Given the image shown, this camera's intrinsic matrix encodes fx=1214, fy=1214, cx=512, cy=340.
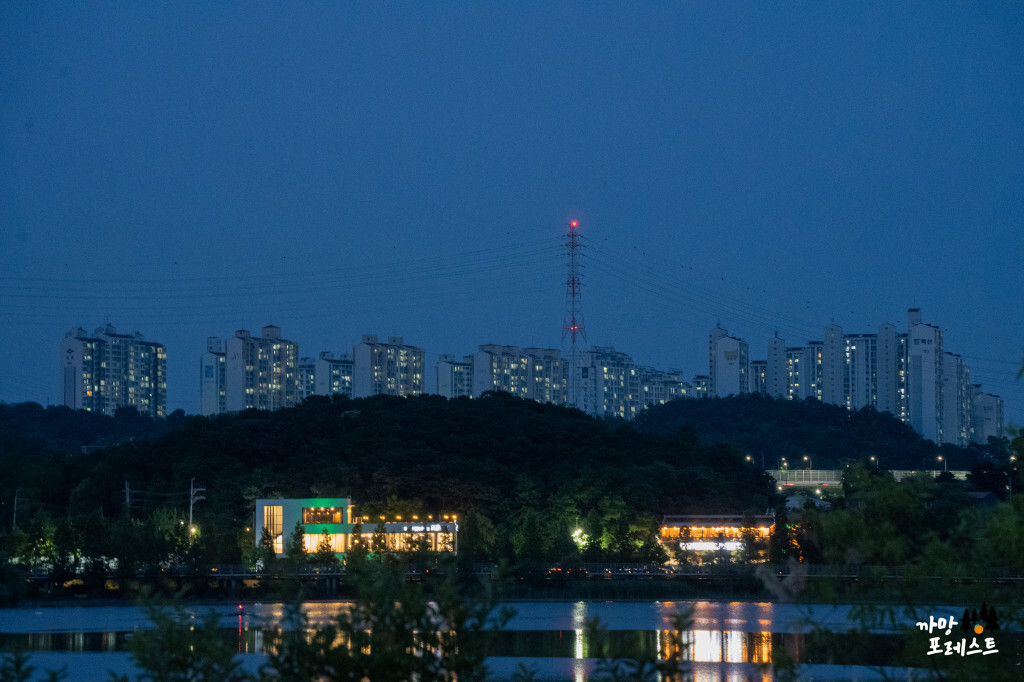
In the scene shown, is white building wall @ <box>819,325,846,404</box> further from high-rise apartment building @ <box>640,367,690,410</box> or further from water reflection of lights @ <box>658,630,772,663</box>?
water reflection of lights @ <box>658,630,772,663</box>

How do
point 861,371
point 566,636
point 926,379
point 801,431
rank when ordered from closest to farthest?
point 566,636
point 801,431
point 926,379
point 861,371

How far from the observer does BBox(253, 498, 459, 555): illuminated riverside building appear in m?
44.0

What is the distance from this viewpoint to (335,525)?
149 ft

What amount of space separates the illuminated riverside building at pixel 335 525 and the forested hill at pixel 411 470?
748mm

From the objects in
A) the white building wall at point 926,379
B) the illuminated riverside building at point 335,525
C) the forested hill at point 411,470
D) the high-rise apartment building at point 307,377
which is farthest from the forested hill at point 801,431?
the high-rise apartment building at point 307,377

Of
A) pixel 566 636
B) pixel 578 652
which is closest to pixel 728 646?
pixel 578 652

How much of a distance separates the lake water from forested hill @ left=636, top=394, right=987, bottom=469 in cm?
3760

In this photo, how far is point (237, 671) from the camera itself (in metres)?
9.21

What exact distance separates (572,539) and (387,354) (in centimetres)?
6176

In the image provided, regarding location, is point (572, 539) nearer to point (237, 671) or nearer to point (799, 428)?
point (237, 671)

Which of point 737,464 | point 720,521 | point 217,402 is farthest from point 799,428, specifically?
point 217,402

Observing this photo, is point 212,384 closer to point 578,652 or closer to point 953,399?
point 953,399

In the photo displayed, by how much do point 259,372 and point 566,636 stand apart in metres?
76.7
